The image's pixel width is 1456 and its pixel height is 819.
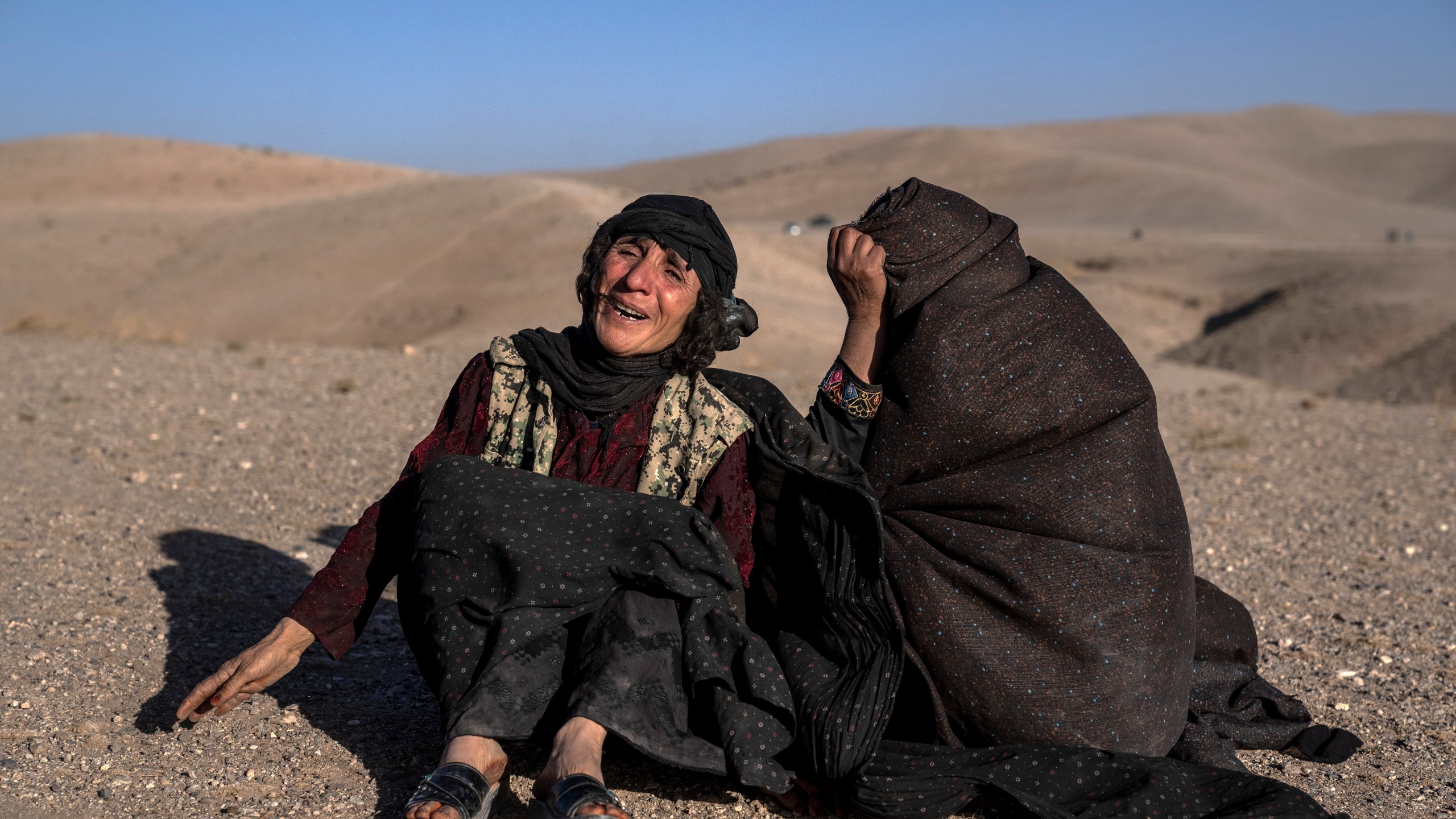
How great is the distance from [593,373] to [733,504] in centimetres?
50

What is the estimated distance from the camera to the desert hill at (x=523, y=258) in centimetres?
1666

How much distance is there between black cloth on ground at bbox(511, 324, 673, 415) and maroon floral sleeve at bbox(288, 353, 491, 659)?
0.17 metres

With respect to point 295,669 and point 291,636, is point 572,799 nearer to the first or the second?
point 291,636

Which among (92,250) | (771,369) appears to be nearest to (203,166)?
(92,250)

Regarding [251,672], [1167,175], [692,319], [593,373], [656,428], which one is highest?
[1167,175]

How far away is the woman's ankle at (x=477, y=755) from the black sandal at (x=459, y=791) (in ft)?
0.07

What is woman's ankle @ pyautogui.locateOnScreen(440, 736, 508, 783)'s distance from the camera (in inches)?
105

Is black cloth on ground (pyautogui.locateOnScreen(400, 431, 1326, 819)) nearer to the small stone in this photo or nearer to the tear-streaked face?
the tear-streaked face

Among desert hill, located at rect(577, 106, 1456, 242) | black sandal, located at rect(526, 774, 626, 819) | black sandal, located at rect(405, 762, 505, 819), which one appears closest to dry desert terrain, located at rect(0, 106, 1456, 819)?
black sandal, located at rect(405, 762, 505, 819)

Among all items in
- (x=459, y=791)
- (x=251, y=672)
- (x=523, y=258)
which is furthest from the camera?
(x=523, y=258)

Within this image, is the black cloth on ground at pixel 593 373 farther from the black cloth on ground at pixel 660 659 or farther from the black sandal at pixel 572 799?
the black sandal at pixel 572 799

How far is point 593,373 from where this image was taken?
3.10 metres

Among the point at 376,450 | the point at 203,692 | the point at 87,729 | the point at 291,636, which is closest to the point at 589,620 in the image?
the point at 291,636

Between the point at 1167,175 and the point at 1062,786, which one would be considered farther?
the point at 1167,175
